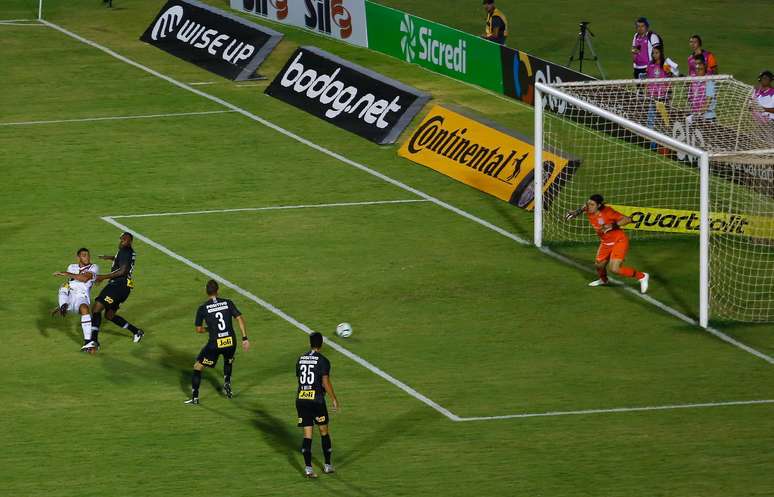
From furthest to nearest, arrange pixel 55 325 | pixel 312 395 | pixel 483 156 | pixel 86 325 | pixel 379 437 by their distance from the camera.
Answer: pixel 483 156
pixel 55 325
pixel 86 325
pixel 379 437
pixel 312 395

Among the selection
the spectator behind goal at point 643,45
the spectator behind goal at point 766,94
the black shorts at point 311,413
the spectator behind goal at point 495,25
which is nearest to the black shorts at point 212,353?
the black shorts at point 311,413

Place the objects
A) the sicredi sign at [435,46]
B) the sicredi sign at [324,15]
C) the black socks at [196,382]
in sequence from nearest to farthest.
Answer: the black socks at [196,382] < the sicredi sign at [435,46] < the sicredi sign at [324,15]

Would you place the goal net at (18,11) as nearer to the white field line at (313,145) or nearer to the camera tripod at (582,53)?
the white field line at (313,145)

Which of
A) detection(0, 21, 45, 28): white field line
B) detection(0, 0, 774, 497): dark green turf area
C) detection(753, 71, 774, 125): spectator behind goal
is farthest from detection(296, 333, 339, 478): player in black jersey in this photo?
detection(0, 21, 45, 28): white field line

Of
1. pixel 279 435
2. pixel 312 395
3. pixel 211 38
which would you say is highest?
pixel 211 38

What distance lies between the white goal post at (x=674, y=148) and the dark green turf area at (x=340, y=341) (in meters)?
0.50

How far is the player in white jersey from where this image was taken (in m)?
24.0

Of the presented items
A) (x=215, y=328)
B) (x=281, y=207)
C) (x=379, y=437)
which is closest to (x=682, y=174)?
(x=281, y=207)

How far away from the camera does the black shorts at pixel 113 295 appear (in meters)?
24.1

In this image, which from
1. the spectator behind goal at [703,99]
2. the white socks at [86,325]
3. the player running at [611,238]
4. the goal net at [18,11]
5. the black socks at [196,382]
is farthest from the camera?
the goal net at [18,11]

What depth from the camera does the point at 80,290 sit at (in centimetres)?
2419

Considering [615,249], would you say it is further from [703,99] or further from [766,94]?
[766,94]

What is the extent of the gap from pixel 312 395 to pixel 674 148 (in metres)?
9.08

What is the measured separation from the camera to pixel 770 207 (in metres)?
28.1
